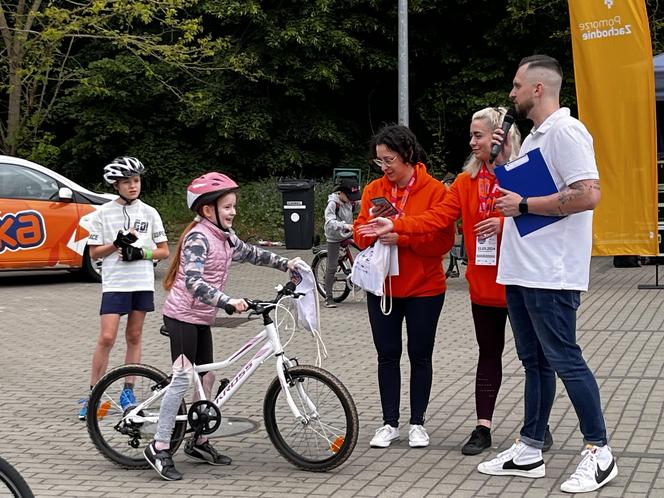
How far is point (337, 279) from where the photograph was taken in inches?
542

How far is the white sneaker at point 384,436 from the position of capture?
272 inches

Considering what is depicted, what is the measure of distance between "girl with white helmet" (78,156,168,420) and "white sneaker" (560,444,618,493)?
3166 millimetres

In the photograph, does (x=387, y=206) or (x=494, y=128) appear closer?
(x=494, y=128)

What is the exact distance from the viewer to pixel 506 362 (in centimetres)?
A: 963

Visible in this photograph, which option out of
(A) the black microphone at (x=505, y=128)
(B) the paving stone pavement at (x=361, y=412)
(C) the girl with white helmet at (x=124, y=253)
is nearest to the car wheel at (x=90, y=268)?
(B) the paving stone pavement at (x=361, y=412)

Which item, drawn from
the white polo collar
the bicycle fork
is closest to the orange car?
the bicycle fork

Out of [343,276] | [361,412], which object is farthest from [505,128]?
[343,276]

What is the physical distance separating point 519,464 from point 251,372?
1.50 meters

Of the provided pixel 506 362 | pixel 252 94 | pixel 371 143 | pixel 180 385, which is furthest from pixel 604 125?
pixel 252 94

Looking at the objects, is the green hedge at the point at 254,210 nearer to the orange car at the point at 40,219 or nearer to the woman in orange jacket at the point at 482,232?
the orange car at the point at 40,219

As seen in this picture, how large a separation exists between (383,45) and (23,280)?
13.7m

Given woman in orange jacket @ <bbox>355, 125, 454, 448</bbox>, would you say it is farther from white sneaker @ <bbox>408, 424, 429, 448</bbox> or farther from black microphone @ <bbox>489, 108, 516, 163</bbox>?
black microphone @ <bbox>489, 108, 516, 163</bbox>

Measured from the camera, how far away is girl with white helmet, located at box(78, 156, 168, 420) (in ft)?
25.4

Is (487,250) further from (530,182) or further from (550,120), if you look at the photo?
(550,120)
